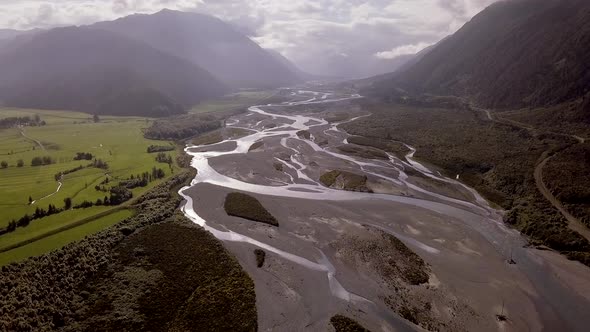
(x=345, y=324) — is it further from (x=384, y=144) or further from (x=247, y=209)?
(x=384, y=144)

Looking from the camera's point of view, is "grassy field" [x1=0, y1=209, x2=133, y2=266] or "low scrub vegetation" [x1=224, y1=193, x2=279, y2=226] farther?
"low scrub vegetation" [x1=224, y1=193, x2=279, y2=226]

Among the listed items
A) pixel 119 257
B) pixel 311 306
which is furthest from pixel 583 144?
pixel 119 257

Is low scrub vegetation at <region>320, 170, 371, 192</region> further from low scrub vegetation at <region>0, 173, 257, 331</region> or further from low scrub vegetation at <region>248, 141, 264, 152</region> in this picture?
low scrub vegetation at <region>248, 141, 264, 152</region>

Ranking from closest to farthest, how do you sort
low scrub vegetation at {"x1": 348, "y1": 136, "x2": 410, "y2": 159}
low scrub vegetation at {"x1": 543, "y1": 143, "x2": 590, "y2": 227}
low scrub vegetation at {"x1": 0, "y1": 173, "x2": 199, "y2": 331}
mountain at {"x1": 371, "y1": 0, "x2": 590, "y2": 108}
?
1. low scrub vegetation at {"x1": 0, "y1": 173, "x2": 199, "y2": 331}
2. low scrub vegetation at {"x1": 543, "y1": 143, "x2": 590, "y2": 227}
3. low scrub vegetation at {"x1": 348, "y1": 136, "x2": 410, "y2": 159}
4. mountain at {"x1": 371, "y1": 0, "x2": 590, "y2": 108}

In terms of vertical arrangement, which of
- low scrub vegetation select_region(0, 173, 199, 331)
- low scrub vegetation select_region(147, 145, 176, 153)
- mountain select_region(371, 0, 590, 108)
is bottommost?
low scrub vegetation select_region(147, 145, 176, 153)

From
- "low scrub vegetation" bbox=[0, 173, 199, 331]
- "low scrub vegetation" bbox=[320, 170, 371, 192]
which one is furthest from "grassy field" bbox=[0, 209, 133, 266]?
"low scrub vegetation" bbox=[320, 170, 371, 192]

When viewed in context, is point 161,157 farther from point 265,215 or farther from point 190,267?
point 190,267

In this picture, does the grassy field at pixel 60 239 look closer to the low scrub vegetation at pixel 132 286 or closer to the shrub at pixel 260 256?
the low scrub vegetation at pixel 132 286
